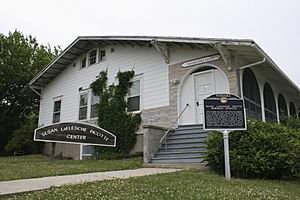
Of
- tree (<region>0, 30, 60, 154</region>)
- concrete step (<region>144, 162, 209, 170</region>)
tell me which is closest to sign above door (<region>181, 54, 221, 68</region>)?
concrete step (<region>144, 162, 209, 170</region>)

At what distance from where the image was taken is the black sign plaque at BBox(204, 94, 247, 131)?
7.60 meters

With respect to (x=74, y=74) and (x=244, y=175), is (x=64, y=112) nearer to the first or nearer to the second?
(x=74, y=74)

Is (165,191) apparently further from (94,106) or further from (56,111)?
(56,111)

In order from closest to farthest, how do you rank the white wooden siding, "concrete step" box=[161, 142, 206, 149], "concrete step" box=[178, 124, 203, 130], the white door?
"concrete step" box=[161, 142, 206, 149] → "concrete step" box=[178, 124, 203, 130] → the white door → the white wooden siding

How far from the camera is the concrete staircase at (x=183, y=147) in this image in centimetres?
958

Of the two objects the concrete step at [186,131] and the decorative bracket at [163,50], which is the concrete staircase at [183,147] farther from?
the decorative bracket at [163,50]

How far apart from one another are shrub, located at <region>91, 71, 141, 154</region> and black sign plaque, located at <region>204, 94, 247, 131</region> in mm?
6037

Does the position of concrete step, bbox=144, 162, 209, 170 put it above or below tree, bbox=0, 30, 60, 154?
below

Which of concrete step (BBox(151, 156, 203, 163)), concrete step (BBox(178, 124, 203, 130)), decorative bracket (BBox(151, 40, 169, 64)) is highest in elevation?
decorative bracket (BBox(151, 40, 169, 64))

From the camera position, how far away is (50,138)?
11.0m

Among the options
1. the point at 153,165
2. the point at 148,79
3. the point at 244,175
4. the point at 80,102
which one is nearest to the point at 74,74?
the point at 80,102

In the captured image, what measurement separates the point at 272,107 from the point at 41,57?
17163 mm

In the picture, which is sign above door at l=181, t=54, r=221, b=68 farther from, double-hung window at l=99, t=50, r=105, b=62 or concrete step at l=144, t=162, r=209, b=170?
double-hung window at l=99, t=50, r=105, b=62

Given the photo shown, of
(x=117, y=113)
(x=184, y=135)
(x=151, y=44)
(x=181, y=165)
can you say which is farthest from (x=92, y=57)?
(x=181, y=165)
